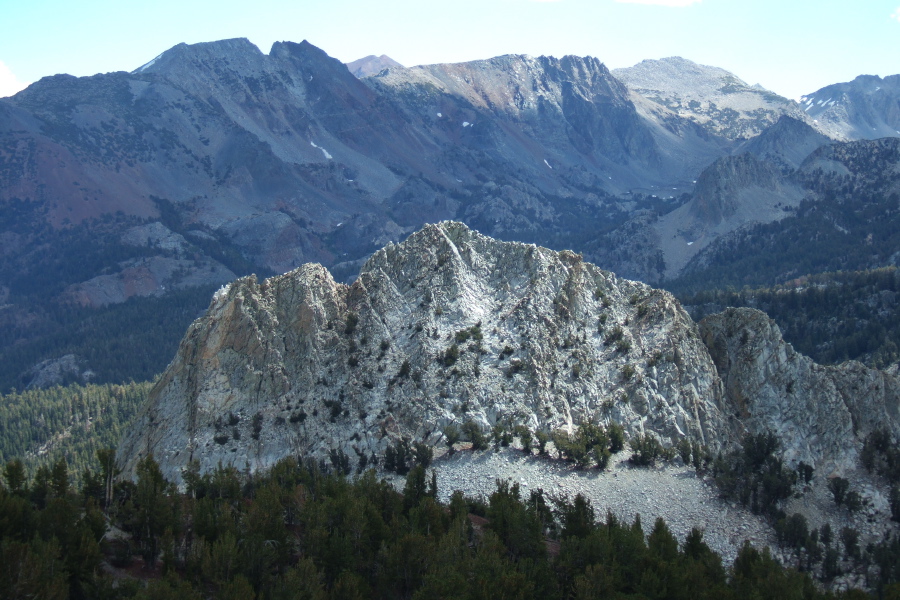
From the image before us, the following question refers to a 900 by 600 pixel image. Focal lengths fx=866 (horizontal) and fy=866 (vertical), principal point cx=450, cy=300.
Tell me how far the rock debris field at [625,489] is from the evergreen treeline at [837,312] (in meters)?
70.7

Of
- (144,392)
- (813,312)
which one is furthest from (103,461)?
(813,312)

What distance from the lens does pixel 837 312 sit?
16075 cm

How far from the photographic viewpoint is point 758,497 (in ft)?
226

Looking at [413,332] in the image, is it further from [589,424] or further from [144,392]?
[144,392]

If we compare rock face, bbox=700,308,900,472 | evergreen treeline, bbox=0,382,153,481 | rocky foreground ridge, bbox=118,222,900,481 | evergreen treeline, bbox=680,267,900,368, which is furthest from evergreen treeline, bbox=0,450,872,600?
evergreen treeline, bbox=680,267,900,368

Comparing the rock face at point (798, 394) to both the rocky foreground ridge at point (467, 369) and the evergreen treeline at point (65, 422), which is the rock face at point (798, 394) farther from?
the evergreen treeline at point (65, 422)

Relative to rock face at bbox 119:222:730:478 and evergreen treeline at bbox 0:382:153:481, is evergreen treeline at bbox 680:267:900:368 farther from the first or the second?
evergreen treeline at bbox 0:382:153:481

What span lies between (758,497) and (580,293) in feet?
79.5

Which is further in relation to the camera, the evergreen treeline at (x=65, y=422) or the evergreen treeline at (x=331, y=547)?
the evergreen treeline at (x=65, y=422)

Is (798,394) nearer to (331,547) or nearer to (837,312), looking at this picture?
(331,547)

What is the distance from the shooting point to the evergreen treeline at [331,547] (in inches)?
1880

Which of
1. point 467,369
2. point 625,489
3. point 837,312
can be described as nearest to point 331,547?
point 467,369

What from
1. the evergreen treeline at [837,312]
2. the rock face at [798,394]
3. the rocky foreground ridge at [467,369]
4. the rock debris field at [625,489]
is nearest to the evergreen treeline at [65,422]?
the rocky foreground ridge at [467,369]

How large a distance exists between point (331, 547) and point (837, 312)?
134 metres
